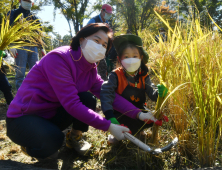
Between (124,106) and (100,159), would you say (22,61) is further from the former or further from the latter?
(100,159)

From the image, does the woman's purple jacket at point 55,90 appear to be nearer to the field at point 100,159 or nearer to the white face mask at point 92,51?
the white face mask at point 92,51

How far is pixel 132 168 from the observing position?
1.27 m

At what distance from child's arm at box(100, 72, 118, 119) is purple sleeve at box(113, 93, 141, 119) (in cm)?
7

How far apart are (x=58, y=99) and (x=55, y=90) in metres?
0.15

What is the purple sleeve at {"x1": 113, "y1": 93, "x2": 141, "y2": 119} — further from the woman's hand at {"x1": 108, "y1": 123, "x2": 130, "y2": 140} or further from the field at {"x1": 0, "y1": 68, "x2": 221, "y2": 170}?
the woman's hand at {"x1": 108, "y1": 123, "x2": 130, "y2": 140}

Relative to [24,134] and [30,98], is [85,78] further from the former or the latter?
[24,134]

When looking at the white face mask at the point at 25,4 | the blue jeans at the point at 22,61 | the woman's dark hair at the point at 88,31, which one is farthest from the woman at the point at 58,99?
the white face mask at the point at 25,4

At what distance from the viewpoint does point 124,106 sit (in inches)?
62.7

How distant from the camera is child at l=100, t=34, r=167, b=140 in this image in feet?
5.20

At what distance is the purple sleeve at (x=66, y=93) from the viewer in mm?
1226

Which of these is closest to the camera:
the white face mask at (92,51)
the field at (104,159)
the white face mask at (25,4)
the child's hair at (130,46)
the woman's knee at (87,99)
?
the field at (104,159)

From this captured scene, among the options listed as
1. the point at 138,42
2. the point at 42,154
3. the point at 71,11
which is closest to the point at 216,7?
the point at 71,11

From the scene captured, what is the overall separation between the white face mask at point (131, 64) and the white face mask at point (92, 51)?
234 mm

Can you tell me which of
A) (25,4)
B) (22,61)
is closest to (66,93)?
(22,61)
